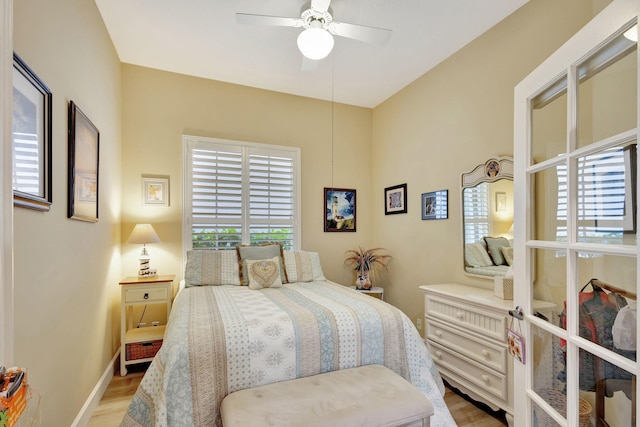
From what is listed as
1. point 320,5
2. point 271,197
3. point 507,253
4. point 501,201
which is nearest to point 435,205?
point 501,201


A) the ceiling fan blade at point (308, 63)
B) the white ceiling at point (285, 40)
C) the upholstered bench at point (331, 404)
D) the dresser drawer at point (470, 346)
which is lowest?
the dresser drawer at point (470, 346)

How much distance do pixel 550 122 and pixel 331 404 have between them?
148 centimetres

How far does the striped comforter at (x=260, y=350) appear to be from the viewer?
1.43m

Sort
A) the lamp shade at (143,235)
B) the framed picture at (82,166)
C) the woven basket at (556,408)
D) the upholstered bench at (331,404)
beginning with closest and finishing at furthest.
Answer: the woven basket at (556,408) → the upholstered bench at (331,404) → the framed picture at (82,166) → the lamp shade at (143,235)

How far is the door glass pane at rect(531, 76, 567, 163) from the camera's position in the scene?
3.70 ft

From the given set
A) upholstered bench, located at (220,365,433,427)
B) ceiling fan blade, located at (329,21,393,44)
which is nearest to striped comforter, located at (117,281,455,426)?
upholstered bench, located at (220,365,433,427)

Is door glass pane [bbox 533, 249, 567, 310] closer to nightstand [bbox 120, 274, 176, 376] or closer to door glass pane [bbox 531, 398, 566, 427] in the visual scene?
door glass pane [bbox 531, 398, 566, 427]

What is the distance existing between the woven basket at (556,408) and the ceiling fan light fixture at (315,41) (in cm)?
208

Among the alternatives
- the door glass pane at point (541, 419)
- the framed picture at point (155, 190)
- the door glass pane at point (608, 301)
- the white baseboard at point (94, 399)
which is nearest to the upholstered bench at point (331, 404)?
the door glass pane at point (541, 419)

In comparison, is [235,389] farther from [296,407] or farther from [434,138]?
[434,138]

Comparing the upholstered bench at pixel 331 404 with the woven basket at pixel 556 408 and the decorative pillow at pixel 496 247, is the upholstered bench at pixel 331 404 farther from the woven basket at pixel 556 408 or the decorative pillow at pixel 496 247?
the decorative pillow at pixel 496 247

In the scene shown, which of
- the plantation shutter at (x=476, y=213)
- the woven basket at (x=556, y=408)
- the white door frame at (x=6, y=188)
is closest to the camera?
the white door frame at (x=6, y=188)

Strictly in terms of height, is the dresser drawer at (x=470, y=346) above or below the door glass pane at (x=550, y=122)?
below

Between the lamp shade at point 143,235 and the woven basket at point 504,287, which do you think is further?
the lamp shade at point 143,235
